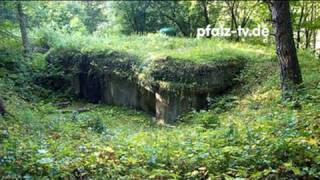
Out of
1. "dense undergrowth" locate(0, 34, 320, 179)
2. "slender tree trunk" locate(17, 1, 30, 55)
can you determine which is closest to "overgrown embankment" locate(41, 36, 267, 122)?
"slender tree trunk" locate(17, 1, 30, 55)

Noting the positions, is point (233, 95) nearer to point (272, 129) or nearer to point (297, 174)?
point (272, 129)

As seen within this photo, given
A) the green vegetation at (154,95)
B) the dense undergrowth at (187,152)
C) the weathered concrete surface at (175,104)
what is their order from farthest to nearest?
1. the weathered concrete surface at (175,104)
2. the green vegetation at (154,95)
3. the dense undergrowth at (187,152)

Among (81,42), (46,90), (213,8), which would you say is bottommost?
(46,90)

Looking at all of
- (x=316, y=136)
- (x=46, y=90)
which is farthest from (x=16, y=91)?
(x=316, y=136)

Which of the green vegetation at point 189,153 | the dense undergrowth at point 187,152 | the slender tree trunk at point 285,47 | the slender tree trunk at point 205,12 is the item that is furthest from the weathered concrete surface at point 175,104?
the slender tree trunk at point 205,12

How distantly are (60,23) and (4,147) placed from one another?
14.9m

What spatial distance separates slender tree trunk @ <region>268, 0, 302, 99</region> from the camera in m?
7.08

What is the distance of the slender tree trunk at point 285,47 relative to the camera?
7.08 meters

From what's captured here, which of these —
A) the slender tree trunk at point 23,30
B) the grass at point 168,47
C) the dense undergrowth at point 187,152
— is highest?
the slender tree trunk at point 23,30

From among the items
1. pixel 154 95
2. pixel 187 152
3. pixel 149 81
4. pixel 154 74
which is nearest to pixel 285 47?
pixel 187 152

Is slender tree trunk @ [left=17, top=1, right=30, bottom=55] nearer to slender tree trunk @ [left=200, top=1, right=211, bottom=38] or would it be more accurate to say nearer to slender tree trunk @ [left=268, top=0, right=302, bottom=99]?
slender tree trunk @ [left=200, top=1, right=211, bottom=38]

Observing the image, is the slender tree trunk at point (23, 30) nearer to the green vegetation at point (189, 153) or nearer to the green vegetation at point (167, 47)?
the green vegetation at point (167, 47)

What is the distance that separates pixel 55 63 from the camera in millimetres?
14031

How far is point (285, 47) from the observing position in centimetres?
724
